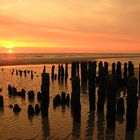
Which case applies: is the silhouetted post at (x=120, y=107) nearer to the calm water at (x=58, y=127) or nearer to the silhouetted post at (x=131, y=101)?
the calm water at (x=58, y=127)

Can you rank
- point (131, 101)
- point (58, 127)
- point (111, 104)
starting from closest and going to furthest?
point (131, 101), point (111, 104), point (58, 127)

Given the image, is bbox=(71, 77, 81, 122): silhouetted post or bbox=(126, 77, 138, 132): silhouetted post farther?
bbox=(71, 77, 81, 122): silhouetted post

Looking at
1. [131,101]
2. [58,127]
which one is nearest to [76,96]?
[58,127]

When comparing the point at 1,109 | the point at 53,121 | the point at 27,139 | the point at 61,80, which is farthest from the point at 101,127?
the point at 61,80

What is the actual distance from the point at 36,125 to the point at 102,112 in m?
4.68

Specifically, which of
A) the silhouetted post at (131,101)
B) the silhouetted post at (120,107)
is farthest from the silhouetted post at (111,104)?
the silhouetted post at (120,107)

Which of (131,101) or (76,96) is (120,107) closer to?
(76,96)

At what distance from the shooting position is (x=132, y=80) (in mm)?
14656

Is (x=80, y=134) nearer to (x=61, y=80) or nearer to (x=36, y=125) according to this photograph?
(x=36, y=125)

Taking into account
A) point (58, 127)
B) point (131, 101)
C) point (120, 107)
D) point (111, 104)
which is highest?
point (131, 101)

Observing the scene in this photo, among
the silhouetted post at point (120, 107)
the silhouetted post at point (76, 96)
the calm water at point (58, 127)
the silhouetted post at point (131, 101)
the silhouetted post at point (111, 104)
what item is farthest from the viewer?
the silhouetted post at point (120, 107)

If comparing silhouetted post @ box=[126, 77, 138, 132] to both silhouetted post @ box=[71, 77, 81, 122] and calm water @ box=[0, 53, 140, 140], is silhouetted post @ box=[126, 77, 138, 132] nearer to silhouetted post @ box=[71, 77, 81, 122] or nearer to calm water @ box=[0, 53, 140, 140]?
calm water @ box=[0, 53, 140, 140]

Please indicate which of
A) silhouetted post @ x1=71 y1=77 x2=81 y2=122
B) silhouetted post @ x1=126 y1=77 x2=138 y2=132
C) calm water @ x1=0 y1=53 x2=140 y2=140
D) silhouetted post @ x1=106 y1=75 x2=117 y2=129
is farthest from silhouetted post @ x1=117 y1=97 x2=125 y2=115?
silhouetted post @ x1=126 y1=77 x2=138 y2=132

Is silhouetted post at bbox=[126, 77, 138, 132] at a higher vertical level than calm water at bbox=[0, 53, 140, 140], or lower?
higher
